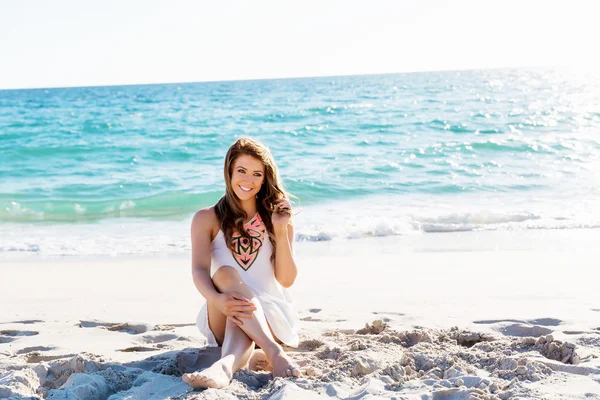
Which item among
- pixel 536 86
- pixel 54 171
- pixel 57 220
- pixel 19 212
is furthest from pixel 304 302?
pixel 536 86

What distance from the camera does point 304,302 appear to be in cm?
493

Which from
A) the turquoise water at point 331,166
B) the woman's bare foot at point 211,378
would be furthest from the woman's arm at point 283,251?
the turquoise water at point 331,166

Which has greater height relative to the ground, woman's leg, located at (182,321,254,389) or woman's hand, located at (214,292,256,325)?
woman's hand, located at (214,292,256,325)

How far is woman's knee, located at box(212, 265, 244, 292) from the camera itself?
11.4 feet

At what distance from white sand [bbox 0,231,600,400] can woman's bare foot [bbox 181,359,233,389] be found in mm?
45

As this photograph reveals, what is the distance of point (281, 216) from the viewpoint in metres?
3.63

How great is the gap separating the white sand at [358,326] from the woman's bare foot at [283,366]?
72mm

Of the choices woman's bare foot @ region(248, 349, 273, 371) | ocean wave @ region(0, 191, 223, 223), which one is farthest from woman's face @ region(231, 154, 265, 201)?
ocean wave @ region(0, 191, 223, 223)

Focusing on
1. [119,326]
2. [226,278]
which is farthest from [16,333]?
[226,278]

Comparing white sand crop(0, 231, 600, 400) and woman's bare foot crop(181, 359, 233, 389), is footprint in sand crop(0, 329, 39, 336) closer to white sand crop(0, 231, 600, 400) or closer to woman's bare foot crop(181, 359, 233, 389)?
white sand crop(0, 231, 600, 400)

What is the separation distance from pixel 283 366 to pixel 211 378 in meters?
0.40

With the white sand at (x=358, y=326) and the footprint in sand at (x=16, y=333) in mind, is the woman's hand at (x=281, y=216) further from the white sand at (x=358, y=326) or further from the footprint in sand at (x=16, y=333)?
the footprint in sand at (x=16, y=333)

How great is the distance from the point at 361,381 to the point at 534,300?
2.09 meters

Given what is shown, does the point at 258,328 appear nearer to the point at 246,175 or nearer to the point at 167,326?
the point at 246,175
